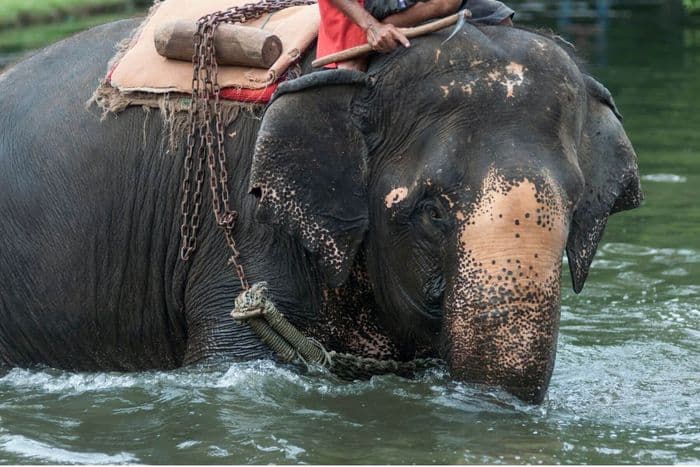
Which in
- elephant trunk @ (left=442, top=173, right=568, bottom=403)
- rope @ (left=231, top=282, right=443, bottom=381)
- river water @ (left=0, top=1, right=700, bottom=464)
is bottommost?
river water @ (left=0, top=1, right=700, bottom=464)

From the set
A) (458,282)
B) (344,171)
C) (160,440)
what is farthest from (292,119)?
(160,440)

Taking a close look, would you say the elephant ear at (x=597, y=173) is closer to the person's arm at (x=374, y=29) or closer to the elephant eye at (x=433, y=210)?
the elephant eye at (x=433, y=210)

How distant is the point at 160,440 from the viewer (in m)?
5.09

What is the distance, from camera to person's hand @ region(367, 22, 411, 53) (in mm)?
4969

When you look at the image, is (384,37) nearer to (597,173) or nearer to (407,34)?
(407,34)

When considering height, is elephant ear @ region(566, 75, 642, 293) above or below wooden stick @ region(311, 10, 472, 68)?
below

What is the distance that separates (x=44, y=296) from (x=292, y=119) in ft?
4.80

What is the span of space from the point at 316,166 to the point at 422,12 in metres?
0.65

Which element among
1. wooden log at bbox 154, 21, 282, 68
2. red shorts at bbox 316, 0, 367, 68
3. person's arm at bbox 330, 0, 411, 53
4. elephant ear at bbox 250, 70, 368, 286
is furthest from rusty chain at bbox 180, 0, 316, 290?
person's arm at bbox 330, 0, 411, 53

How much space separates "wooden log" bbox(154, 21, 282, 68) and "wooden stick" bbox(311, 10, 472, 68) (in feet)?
1.08

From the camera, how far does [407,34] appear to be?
5004 millimetres

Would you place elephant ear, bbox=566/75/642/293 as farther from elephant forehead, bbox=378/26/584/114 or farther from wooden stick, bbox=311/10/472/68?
wooden stick, bbox=311/10/472/68

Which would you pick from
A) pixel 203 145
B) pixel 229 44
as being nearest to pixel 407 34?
pixel 229 44

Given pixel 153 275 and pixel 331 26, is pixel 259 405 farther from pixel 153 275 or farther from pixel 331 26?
pixel 331 26
